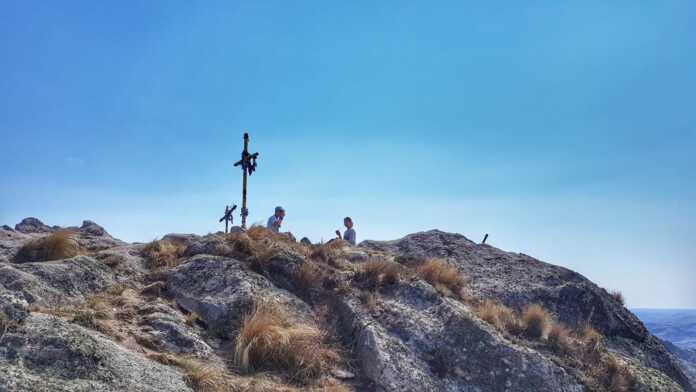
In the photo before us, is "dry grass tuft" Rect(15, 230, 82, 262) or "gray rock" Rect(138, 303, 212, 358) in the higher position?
A: "dry grass tuft" Rect(15, 230, 82, 262)

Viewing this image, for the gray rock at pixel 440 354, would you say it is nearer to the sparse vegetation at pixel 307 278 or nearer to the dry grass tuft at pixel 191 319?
the sparse vegetation at pixel 307 278

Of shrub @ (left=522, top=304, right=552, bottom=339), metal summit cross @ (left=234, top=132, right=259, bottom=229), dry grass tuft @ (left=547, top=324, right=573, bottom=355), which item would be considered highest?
metal summit cross @ (left=234, top=132, right=259, bottom=229)

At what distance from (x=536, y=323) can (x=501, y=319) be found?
692 mm

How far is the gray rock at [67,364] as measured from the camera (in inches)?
183

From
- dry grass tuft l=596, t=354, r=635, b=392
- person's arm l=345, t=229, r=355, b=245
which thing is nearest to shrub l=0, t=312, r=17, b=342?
dry grass tuft l=596, t=354, r=635, b=392

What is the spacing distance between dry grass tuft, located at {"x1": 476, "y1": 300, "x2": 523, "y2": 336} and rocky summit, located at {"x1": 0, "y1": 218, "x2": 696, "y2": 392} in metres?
0.03

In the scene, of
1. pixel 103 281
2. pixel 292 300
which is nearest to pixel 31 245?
pixel 103 281

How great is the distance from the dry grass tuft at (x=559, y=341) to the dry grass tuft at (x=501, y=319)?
569mm

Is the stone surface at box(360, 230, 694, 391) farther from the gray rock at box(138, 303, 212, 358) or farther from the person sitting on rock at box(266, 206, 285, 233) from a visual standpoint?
the gray rock at box(138, 303, 212, 358)

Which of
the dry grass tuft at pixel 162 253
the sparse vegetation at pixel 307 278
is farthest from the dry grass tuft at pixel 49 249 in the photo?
the sparse vegetation at pixel 307 278

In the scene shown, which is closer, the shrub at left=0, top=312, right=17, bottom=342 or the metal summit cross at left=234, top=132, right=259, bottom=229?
the shrub at left=0, top=312, right=17, bottom=342

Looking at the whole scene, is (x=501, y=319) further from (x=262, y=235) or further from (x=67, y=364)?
(x=67, y=364)

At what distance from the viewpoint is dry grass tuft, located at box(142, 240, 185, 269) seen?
10.6m

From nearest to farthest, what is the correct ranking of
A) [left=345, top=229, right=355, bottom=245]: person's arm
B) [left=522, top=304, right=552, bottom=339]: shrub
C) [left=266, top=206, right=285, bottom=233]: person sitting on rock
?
1. [left=522, top=304, right=552, bottom=339]: shrub
2. [left=266, top=206, right=285, bottom=233]: person sitting on rock
3. [left=345, top=229, right=355, bottom=245]: person's arm
